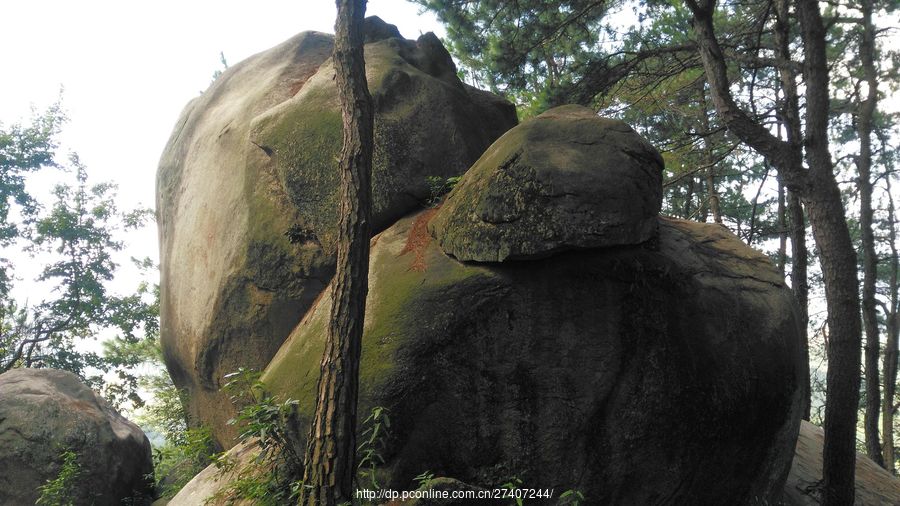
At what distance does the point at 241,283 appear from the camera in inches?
270

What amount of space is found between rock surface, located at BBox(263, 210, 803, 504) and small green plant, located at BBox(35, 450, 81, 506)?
3659 mm

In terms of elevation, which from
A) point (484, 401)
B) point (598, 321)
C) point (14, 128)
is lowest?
point (484, 401)

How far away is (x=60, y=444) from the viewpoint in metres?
7.61

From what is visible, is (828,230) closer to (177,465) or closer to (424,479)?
(424,479)

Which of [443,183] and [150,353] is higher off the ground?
[443,183]

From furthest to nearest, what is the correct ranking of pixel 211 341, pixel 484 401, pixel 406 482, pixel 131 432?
pixel 131 432
pixel 211 341
pixel 484 401
pixel 406 482

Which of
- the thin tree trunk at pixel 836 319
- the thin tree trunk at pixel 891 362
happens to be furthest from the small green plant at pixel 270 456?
the thin tree trunk at pixel 891 362

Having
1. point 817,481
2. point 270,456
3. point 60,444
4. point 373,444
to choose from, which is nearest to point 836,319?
point 817,481

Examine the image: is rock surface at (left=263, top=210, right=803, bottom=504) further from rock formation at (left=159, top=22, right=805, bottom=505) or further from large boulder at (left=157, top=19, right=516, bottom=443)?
large boulder at (left=157, top=19, right=516, bottom=443)

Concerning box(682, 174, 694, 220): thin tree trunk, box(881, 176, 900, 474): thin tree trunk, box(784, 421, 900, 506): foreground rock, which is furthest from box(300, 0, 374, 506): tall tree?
box(881, 176, 900, 474): thin tree trunk

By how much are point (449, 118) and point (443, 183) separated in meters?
0.89

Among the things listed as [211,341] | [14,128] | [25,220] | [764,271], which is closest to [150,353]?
[25,220]

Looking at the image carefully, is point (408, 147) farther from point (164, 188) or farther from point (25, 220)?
point (25, 220)

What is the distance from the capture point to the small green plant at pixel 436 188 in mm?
6523
